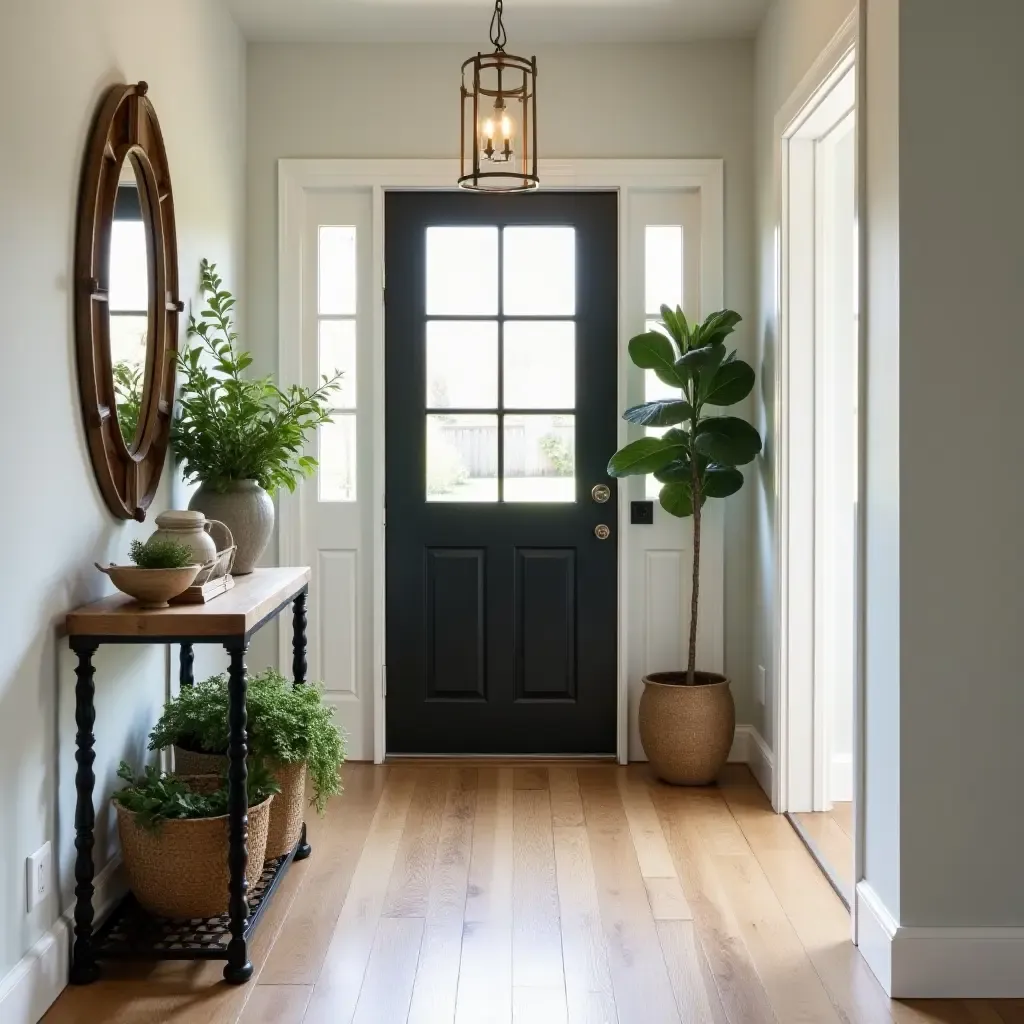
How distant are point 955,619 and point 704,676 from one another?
→ 1.86m

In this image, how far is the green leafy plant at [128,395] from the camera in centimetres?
295

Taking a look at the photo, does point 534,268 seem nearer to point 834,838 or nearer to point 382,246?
point 382,246

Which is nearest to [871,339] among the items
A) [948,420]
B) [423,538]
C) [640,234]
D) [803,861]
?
[948,420]

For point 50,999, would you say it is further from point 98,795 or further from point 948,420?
point 948,420

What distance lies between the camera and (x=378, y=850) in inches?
136

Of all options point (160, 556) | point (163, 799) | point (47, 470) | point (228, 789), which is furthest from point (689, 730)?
point (47, 470)

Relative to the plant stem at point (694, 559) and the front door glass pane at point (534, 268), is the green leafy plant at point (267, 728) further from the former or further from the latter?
the front door glass pane at point (534, 268)

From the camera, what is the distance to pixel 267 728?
9.92 feet

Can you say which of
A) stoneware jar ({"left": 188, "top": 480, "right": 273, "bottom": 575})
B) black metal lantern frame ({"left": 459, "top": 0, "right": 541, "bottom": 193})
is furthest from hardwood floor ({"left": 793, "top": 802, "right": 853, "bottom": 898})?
black metal lantern frame ({"left": 459, "top": 0, "right": 541, "bottom": 193})

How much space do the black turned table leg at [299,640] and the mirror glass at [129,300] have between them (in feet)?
2.58

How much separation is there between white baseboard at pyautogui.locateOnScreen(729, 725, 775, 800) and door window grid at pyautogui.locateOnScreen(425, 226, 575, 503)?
108 centimetres

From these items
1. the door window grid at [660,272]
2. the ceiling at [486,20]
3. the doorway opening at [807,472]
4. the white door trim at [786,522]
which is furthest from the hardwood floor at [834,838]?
the ceiling at [486,20]

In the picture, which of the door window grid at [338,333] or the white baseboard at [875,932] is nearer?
the white baseboard at [875,932]

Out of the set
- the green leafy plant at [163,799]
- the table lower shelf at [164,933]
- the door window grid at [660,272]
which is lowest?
the table lower shelf at [164,933]
